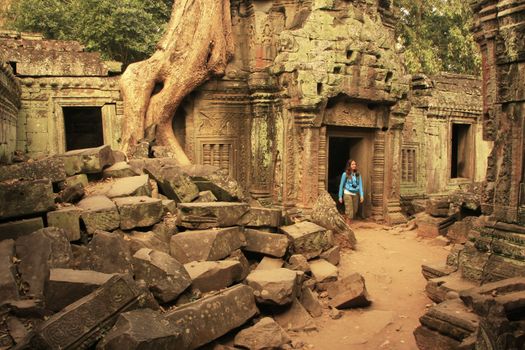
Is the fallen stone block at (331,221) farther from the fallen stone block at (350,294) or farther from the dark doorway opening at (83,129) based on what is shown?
the dark doorway opening at (83,129)

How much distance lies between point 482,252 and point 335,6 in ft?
21.8

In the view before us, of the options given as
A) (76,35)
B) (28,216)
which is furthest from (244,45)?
(28,216)

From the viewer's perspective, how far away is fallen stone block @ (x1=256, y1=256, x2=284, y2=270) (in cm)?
563

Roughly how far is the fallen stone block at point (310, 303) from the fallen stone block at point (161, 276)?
1.69 meters

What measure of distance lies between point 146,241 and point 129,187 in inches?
46.5

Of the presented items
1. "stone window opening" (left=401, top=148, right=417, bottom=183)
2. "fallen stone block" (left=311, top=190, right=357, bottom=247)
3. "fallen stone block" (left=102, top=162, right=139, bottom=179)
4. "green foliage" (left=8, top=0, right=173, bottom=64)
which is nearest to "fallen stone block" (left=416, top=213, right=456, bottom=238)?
"fallen stone block" (left=311, top=190, right=357, bottom=247)

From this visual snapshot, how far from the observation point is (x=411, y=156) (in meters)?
12.8

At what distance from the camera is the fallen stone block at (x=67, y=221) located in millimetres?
4570

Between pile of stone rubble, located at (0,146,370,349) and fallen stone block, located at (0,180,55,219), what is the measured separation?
10mm

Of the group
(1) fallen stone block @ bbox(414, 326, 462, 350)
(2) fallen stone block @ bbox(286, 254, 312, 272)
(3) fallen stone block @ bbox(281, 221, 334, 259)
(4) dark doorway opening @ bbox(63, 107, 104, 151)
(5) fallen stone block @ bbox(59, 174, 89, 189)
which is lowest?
(1) fallen stone block @ bbox(414, 326, 462, 350)

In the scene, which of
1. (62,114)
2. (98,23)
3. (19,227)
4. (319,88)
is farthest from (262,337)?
(98,23)

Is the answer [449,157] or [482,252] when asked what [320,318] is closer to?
[482,252]

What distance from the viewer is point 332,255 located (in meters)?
6.86

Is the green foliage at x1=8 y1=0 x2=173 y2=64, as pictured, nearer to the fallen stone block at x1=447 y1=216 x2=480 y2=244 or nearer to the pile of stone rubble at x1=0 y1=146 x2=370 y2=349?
the pile of stone rubble at x1=0 y1=146 x2=370 y2=349
